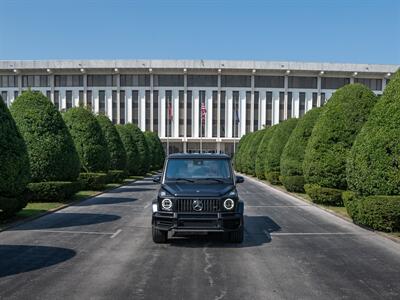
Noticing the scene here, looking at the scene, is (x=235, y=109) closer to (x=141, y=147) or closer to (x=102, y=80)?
(x=102, y=80)

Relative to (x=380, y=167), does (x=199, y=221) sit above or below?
below

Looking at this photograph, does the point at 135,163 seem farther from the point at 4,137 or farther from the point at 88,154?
the point at 4,137

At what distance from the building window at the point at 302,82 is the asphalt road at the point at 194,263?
238ft

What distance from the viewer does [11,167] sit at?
13.5 metres

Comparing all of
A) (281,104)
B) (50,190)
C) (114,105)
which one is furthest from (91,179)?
(281,104)

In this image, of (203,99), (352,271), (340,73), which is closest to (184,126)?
(203,99)

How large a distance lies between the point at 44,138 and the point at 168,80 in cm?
6538

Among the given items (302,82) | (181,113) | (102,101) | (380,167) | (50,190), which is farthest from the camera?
(302,82)

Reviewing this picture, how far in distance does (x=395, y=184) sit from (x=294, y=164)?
44.2 feet

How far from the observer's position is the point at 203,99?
83062mm

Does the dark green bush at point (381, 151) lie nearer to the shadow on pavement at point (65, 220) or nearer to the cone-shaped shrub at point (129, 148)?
the shadow on pavement at point (65, 220)

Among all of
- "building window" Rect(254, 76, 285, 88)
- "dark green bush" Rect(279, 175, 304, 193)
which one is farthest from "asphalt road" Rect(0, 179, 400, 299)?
"building window" Rect(254, 76, 285, 88)

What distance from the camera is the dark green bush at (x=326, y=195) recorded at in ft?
61.9

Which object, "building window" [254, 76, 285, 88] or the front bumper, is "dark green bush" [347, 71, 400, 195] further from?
"building window" [254, 76, 285, 88]
